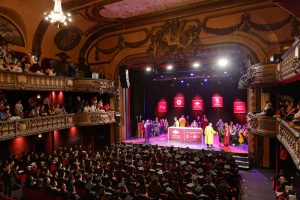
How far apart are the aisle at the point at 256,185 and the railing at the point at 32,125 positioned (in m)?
10.7

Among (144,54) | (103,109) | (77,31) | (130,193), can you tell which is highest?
(77,31)

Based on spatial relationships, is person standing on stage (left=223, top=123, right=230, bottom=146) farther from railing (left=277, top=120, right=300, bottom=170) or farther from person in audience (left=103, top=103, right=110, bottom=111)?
person in audience (left=103, top=103, right=110, bottom=111)

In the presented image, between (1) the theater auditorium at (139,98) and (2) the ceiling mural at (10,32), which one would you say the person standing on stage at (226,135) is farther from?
(2) the ceiling mural at (10,32)

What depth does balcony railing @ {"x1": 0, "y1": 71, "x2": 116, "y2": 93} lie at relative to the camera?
1147 centimetres

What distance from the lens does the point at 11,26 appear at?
13.4 meters

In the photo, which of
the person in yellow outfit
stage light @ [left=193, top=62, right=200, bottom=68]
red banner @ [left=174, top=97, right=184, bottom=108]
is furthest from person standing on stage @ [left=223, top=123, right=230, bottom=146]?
red banner @ [left=174, top=97, right=184, bottom=108]

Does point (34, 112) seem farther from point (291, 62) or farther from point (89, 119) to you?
point (291, 62)

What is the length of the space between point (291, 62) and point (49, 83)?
40.9ft

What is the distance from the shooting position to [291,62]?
7320mm

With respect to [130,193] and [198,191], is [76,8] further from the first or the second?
[198,191]

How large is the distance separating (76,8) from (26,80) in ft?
17.3

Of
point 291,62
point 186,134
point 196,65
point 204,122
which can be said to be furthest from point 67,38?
point 291,62

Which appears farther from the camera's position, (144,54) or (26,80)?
(144,54)

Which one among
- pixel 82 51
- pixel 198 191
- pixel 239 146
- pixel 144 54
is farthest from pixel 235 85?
pixel 198 191
